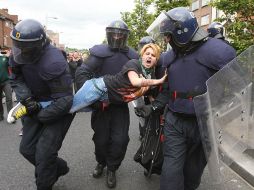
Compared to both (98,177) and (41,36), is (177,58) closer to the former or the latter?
(41,36)

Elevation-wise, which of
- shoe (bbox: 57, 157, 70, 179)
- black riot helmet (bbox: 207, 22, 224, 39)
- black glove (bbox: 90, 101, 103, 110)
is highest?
black riot helmet (bbox: 207, 22, 224, 39)

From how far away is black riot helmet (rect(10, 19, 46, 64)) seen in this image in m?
3.65

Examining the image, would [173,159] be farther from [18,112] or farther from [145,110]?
[18,112]

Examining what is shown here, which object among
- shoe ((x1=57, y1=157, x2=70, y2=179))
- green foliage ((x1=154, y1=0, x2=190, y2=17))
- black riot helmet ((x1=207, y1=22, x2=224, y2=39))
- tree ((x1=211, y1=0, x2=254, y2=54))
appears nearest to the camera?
shoe ((x1=57, y1=157, x2=70, y2=179))

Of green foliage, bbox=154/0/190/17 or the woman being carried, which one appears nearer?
the woman being carried

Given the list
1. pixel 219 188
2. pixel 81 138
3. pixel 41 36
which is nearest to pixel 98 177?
pixel 219 188

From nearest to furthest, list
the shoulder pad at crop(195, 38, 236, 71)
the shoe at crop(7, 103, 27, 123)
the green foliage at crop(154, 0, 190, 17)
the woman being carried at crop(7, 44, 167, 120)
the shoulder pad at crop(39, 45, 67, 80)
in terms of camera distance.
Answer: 1. the shoulder pad at crop(195, 38, 236, 71)
2. the shoulder pad at crop(39, 45, 67, 80)
3. the shoe at crop(7, 103, 27, 123)
4. the woman being carried at crop(7, 44, 167, 120)
5. the green foliage at crop(154, 0, 190, 17)

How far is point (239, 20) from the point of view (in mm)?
9016

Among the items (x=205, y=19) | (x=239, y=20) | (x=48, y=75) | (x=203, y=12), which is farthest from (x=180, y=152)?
(x=203, y=12)

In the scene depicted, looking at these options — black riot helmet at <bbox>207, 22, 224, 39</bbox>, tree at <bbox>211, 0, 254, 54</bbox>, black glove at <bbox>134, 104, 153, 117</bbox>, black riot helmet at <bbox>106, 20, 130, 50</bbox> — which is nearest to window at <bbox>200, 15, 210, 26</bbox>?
tree at <bbox>211, 0, 254, 54</bbox>

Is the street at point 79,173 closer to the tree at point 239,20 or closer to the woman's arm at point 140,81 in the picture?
the woman's arm at point 140,81

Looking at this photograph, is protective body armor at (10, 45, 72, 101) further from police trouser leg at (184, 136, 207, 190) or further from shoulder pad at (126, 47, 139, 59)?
police trouser leg at (184, 136, 207, 190)

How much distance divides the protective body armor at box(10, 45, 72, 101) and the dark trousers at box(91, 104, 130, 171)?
2.75ft

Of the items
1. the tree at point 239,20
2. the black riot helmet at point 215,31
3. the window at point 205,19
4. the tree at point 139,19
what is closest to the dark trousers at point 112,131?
the black riot helmet at point 215,31
